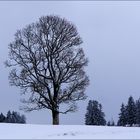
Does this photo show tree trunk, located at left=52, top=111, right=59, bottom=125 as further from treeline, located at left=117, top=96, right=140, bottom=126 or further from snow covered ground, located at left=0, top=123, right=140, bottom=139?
treeline, located at left=117, top=96, right=140, bottom=126

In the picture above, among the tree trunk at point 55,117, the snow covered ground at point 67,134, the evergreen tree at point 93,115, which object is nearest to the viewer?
the snow covered ground at point 67,134

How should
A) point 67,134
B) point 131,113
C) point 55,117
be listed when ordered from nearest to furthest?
point 67,134, point 55,117, point 131,113

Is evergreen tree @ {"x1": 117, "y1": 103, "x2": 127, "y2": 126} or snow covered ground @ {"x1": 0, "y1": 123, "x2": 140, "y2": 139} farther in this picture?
evergreen tree @ {"x1": 117, "y1": 103, "x2": 127, "y2": 126}

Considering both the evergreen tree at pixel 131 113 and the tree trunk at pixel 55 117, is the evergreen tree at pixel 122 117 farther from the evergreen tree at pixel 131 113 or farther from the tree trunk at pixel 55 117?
the tree trunk at pixel 55 117

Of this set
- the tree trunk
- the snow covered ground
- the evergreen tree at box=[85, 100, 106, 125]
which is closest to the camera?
the snow covered ground

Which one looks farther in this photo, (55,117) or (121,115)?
(121,115)

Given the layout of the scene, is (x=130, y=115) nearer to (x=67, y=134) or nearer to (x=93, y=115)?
(x=93, y=115)

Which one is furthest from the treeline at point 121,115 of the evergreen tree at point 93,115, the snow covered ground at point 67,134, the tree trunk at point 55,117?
the snow covered ground at point 67,134

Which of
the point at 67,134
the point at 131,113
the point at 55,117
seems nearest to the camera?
the point at 67,134

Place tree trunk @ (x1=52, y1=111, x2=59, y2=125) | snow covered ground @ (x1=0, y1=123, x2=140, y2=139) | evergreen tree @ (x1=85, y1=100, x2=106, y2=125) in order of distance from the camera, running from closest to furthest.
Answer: snow covered ground @ (x1=0, y1=123, x2=140, y2=139), tree trunk @ (x1=52, y1=111, x2=59, y2=125), evergreen tree @ (x1=85, y1=100, x2=106, y2=125)

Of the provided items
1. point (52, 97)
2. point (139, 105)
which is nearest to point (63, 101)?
point (52, 97)

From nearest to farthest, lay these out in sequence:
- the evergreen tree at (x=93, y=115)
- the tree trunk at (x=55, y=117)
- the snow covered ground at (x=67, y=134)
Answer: the snow covered ground at (x=67, y=134), the tree trunk at (x=55, y=117), the evergreen tree at (x=93, y=115)

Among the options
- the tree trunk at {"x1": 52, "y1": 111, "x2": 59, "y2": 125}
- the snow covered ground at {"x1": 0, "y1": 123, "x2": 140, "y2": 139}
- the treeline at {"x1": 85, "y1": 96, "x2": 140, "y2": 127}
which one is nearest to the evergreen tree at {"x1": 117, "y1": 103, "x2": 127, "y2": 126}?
the treeline at {"x1": 85, "y1": 96, "x2": 140, "y2": 127}

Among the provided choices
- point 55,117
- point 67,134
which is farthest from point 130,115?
point 67,134
